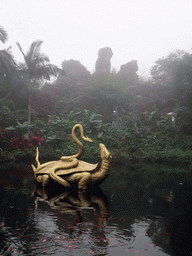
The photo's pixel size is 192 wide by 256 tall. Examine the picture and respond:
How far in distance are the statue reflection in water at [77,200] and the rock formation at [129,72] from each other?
24.2 metres

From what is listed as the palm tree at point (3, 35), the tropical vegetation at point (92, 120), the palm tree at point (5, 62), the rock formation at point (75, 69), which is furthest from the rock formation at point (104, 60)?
the palm tree at point (3, 35)

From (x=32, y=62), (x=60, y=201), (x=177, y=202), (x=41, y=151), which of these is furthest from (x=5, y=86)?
(x=177, y=202)

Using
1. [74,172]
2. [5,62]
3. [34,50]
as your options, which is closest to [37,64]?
[34,50]

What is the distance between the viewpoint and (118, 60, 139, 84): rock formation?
2847cm

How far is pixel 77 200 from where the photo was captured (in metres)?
4.46

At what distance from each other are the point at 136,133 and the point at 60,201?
36.7 feet

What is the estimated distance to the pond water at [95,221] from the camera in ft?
8.27

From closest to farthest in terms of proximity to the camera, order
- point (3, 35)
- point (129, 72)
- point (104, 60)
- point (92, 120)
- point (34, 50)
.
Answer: point (3, 35)
point (34, 50)
point (92, 120)
point (129, 72)
point (104, 60)

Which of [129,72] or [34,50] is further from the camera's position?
[129,72]

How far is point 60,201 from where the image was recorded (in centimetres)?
438

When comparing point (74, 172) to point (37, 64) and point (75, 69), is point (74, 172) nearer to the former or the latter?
point (37, 64)

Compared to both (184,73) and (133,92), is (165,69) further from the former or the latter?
(184,73)

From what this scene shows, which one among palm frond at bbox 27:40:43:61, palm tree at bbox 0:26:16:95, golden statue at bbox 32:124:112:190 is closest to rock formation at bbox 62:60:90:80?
palm frond at bbox 27:40:43:61

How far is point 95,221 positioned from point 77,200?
4.10 ft
